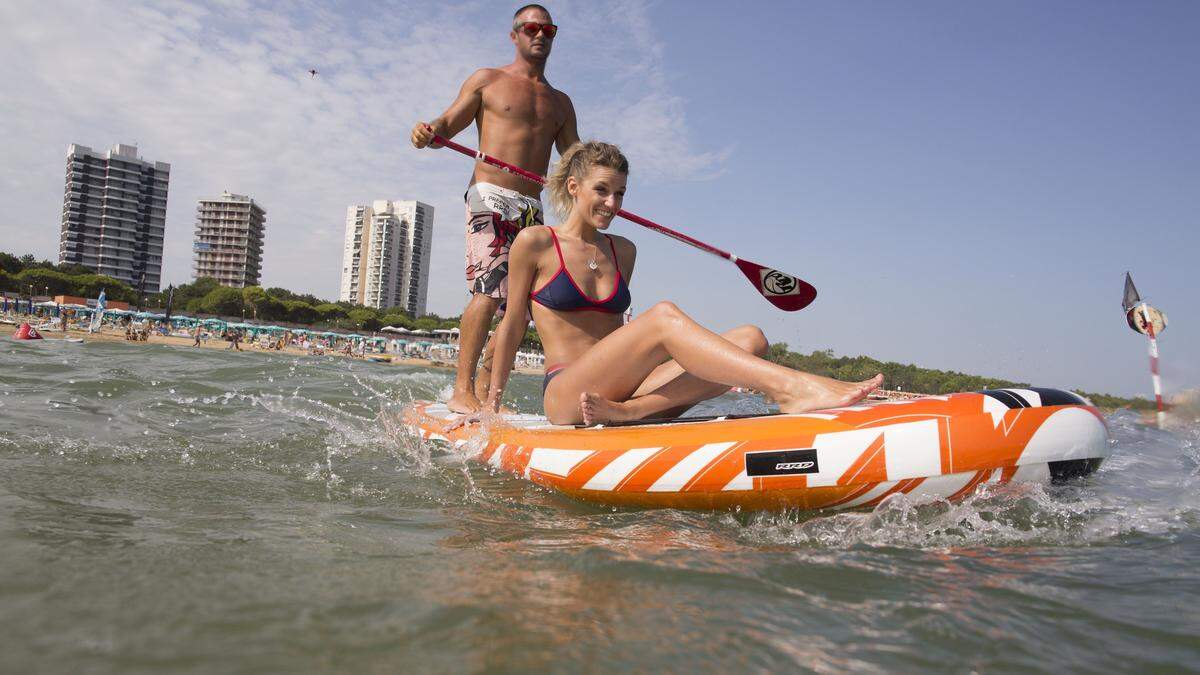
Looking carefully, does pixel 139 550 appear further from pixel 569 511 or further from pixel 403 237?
pixel 403 237

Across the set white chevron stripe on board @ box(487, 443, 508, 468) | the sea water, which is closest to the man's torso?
white chevron stripe on board @ box(487, 443, 508, 468)

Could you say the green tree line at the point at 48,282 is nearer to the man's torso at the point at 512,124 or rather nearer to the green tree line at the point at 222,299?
the green tree line at the point at 222,299

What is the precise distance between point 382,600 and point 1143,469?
5483mm

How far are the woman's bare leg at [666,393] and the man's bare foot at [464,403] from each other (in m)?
1.81

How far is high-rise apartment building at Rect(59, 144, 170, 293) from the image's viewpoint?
98812 mm

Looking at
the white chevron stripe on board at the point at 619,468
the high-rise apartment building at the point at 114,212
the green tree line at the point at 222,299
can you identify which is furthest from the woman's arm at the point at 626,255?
the high-rise apartment building at the point at 114,212

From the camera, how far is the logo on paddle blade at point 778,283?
466 centimetres

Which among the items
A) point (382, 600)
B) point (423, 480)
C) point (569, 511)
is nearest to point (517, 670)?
point (382, 600)

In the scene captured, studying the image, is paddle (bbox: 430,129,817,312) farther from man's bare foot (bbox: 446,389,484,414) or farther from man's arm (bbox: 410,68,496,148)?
man's bare foot (bbox: 446,389,484,414)

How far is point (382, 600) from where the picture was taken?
1558 millimetres

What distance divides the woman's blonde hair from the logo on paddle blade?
1.53 m

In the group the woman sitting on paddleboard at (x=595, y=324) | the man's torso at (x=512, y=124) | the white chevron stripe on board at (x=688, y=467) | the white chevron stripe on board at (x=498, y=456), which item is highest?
the man's torso at (x=512, y=124)

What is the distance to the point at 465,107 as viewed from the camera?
5.31m

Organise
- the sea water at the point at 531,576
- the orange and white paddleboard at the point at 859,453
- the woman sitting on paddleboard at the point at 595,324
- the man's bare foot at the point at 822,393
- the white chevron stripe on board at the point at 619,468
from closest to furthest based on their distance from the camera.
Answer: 1. the sea water at the point at 531,576
2. the orange and white paddleboard at the point at 859,453
3. the man's bare foot at the point at 822,393
4. the white chevron stripe on board at the point at 619,468
5. the woman sitting on paddleboard at the point at 595,324
